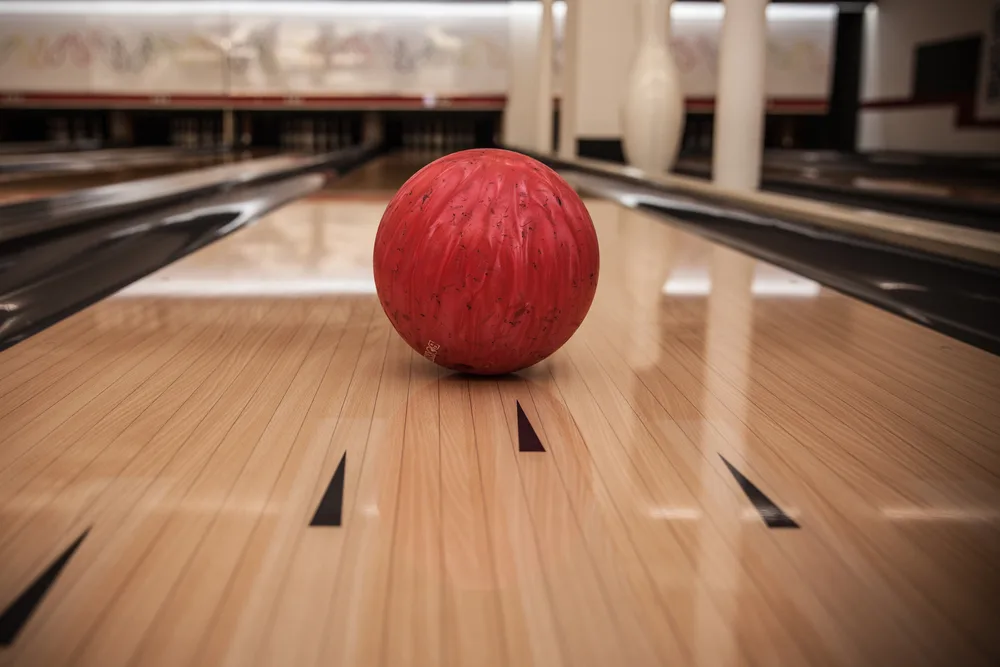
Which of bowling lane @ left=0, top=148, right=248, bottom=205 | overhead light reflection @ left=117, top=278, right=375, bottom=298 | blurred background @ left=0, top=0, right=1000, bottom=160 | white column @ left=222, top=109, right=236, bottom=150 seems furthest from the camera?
white column @ left=222, top=109, right=236, bottom=150

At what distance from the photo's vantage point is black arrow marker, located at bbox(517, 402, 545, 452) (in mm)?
872

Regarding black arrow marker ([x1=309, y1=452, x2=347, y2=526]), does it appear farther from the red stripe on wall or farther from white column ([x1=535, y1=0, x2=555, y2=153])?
the red stripe on wall

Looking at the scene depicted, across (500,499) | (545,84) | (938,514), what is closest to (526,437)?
(500,499)

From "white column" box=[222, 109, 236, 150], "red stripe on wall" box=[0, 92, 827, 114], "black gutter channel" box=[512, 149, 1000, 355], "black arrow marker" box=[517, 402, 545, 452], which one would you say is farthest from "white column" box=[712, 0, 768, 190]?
"white column" box=[222, 109, 236, 150]

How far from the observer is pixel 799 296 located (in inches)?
65.9

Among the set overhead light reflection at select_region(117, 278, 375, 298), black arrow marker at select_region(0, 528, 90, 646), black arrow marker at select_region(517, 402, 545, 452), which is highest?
overhead light reflection at select_region(117, 278, 375, 298)

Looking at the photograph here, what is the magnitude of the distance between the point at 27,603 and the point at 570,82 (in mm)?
5803

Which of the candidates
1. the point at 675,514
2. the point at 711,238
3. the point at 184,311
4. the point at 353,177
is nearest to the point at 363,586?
the point at 675,514

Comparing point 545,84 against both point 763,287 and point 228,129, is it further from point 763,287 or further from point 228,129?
point 763,287

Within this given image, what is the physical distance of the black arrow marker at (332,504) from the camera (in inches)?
27.5

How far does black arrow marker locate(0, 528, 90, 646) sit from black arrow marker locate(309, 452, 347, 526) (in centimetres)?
16

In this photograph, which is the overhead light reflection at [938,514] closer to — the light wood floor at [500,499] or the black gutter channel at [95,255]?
the light wood floor at [500,499]

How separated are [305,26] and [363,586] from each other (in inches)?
345

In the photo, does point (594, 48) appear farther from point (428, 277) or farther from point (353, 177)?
point (428, 277)
